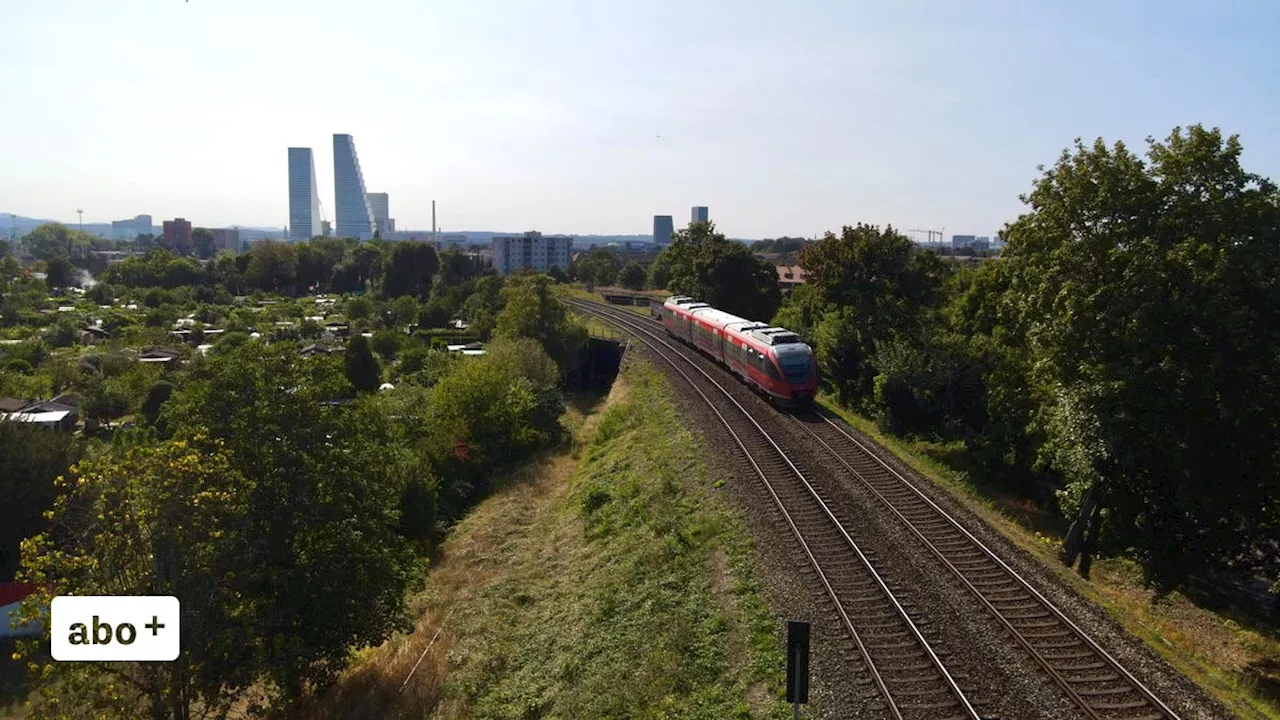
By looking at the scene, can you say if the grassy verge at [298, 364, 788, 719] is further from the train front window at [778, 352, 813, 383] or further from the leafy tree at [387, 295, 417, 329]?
the leafy tree at [387, 295, 417, 329]

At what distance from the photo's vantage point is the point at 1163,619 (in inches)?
603

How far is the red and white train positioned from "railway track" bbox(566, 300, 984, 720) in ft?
15.9

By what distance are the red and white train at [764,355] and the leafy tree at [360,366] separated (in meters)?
25.6

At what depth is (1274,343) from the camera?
13.6 meters

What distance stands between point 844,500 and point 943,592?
5385 millimetres

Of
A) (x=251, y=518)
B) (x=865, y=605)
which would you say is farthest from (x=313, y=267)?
(x=865, y=605)

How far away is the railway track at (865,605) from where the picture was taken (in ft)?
38.8

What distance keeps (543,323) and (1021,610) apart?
40.2 meters

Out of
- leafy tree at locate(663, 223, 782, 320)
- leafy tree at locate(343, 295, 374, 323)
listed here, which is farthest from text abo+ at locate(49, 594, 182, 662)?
leafy tree at locate(343, 295, 374, 323)

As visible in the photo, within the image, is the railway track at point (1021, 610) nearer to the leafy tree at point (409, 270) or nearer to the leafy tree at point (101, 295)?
the leafy tree at point (409, 270)

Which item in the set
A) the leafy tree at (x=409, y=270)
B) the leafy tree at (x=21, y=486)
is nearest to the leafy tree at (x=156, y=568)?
the leafy tree at (x=21, y=486)

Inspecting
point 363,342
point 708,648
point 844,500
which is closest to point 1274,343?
point 844,500

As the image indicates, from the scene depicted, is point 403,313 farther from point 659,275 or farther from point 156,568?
point 156,568

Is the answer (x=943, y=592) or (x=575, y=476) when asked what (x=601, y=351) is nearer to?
(x=575, y=476)
